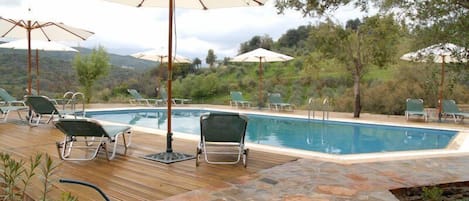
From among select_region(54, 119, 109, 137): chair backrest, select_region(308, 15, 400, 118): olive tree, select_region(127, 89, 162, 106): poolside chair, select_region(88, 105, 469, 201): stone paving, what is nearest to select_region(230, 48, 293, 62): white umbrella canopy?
select_region(308, 15, 400, 118): olive tree

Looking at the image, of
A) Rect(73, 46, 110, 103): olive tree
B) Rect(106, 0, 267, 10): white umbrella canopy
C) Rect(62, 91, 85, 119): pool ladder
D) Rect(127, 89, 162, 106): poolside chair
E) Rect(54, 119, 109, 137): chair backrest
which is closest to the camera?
Rect(54, 119, 109, 137): chair backrest

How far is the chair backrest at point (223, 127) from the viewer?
5.22 m

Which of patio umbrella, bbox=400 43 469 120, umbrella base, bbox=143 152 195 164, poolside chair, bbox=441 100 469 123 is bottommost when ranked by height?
umbrella base, bbox=143 152 195 164

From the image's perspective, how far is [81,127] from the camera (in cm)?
507

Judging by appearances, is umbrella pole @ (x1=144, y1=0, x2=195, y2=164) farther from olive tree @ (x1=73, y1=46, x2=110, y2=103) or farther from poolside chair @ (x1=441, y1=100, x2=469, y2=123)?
olive tree @ (x1=73, y1=46, x2=110, y2=103)

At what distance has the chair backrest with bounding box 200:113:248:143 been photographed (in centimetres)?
522

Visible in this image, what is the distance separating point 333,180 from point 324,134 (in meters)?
5.88

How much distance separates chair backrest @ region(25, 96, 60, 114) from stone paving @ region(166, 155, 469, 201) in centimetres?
521

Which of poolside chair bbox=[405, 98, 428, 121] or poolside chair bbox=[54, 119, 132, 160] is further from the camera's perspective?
poolside chair bbox=[405, 98, 428, 121]

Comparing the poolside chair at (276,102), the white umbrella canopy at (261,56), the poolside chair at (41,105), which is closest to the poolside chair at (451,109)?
the poolside chair at (276,102)

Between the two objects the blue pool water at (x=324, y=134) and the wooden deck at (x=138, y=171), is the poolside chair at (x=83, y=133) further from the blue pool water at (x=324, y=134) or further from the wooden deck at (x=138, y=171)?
the blue pool water at (x=324, y=134)

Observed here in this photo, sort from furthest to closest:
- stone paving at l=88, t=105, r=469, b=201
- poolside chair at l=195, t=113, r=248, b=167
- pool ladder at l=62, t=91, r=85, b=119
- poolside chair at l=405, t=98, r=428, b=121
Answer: poolside chair at l=405, t=98, r=428, b=121 < pool ladder at l=62, t=91, r=85, b=119 < poolside chair at l=195, t=113, r=248, b=167 < stone paving at l=88, t=105, r=469, b=201

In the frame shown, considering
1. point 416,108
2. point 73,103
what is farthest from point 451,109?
point 73,103

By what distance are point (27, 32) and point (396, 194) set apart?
845 cm
